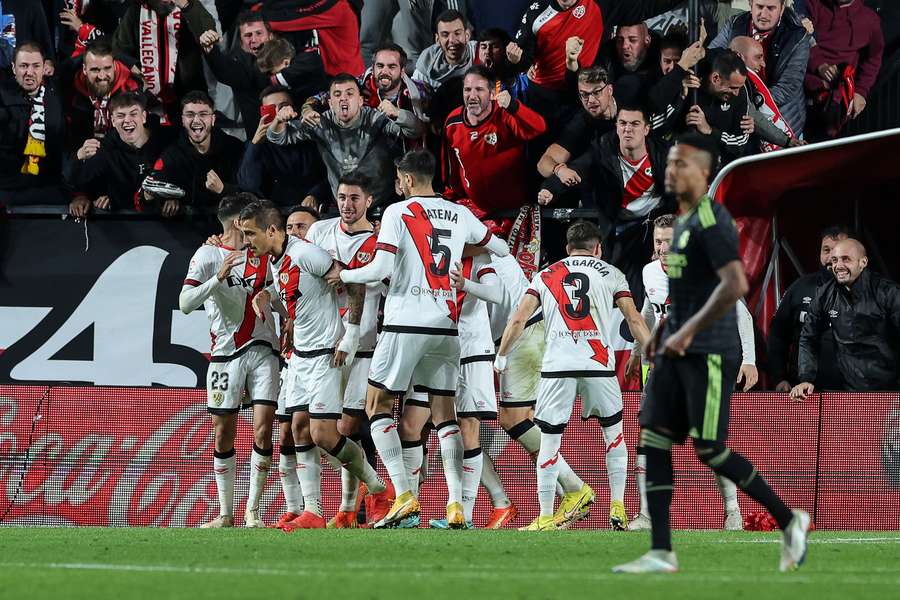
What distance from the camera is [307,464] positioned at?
35.3ft

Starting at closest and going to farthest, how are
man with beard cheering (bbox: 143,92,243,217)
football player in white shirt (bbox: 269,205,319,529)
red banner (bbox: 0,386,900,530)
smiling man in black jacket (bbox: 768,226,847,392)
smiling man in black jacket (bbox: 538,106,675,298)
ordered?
football player in white shirt (bbox: 269,205,319,529) → red banner (bbox: 0,386,900,530) → smiling man in black jacket (bbox: 768,226,847,392) → smiling man in black jacket (bbox: 538,106,675,298) → man with beard cheering (bbox: 143,92,243,217)

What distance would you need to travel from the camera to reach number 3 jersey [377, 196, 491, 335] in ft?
32.3

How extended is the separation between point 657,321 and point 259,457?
343 centimetres

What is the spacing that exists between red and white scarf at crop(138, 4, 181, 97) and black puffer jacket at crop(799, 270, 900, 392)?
6.93 meters

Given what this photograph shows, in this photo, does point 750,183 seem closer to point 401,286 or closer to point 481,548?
point 401,286

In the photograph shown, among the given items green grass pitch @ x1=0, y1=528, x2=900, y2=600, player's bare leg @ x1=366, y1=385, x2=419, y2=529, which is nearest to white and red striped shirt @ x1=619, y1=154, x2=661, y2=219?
player's bare leg @ x1=366, y1=385, x2=419, y2=529

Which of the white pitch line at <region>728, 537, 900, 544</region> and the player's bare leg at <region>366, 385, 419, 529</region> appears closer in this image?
the white pitch line at <region>728, 537, 900, 544</region>

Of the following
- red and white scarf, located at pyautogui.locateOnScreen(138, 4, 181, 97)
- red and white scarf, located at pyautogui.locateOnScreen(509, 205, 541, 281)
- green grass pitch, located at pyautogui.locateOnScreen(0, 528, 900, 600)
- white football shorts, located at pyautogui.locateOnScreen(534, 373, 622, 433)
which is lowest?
green grass pitch, located at pyautogui.locateOnScreen(0, 528, 900, 600)

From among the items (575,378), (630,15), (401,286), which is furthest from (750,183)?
(401,286)

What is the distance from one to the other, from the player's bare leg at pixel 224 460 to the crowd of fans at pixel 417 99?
99.6 inches

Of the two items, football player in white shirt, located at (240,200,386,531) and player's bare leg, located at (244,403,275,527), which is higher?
football player in white shirt, located at (240,200,386,531)

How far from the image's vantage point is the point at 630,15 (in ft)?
43.7

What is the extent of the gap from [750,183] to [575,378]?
10.2 feet

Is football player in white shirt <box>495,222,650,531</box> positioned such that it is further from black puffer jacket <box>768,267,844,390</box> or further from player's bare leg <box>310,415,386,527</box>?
black puffer jacket <box>768,267,844,390</box>
